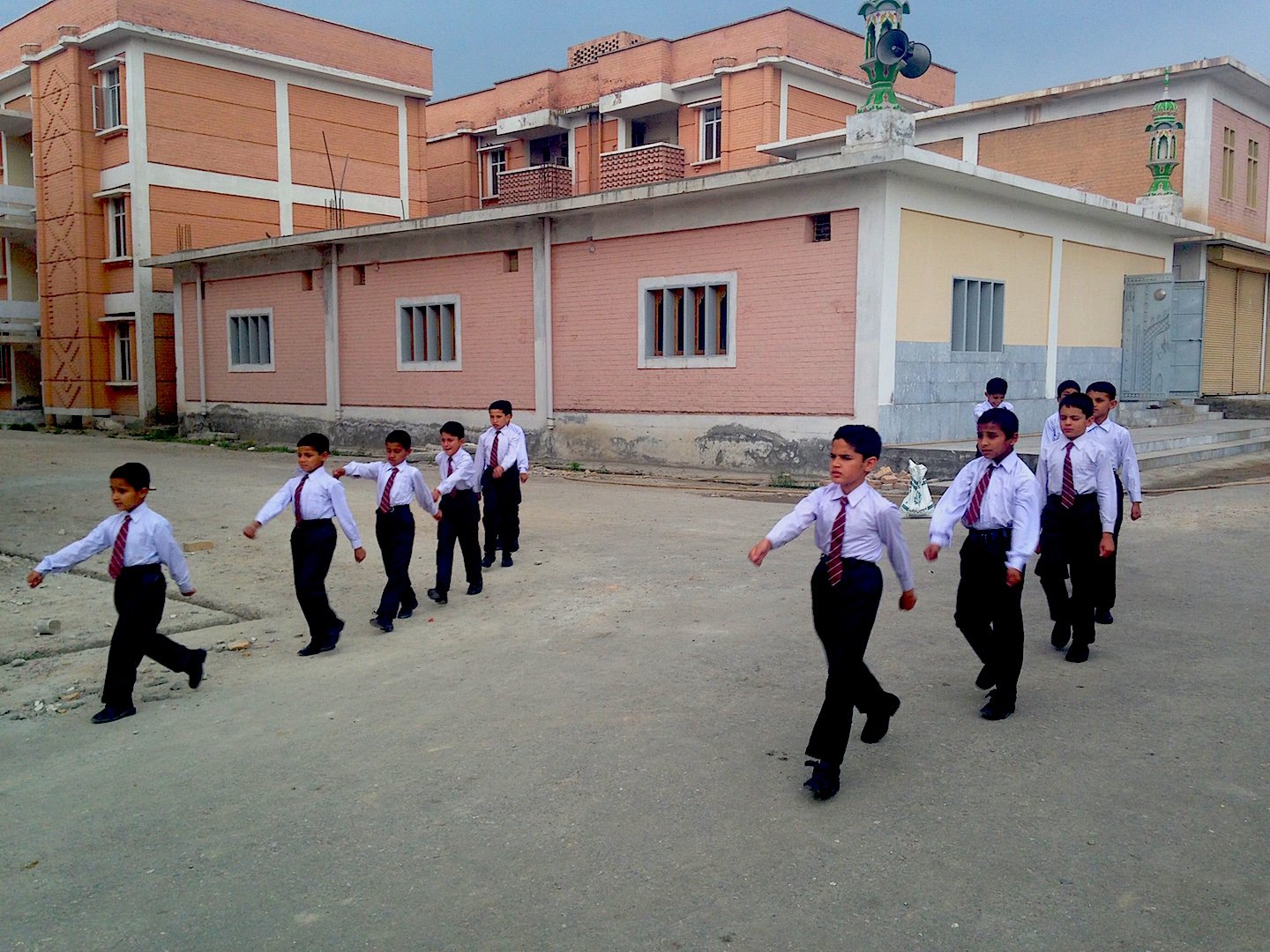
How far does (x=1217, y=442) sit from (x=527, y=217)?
11661 millimetres

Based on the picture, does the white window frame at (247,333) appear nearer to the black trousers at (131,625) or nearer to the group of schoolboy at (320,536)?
the group of schoolboy at (320,536)

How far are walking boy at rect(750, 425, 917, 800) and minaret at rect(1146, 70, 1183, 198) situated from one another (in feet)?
62.0

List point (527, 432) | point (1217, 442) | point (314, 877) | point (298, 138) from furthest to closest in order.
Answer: point (298, 138) → point (527, 432) → point (1217, 442) → point (314, 877)

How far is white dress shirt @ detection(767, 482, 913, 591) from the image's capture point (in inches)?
167

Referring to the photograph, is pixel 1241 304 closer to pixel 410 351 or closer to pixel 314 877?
pixel 410 351

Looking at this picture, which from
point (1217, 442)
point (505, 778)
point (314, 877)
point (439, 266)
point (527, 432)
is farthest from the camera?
point (439, 266)

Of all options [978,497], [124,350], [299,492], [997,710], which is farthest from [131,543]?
[124,350]

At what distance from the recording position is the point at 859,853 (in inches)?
140

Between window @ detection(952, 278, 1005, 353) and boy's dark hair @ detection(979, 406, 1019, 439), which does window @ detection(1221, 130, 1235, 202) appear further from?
boy's dark hair @ detection(979, 406, 1019, 439)

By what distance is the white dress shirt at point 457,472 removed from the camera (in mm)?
7668

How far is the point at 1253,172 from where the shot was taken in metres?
23.9

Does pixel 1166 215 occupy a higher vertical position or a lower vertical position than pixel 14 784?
higher

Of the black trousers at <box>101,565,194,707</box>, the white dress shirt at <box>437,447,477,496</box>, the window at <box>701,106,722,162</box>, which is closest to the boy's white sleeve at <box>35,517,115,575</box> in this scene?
the black trousers at <box>101,565,194,707</box>

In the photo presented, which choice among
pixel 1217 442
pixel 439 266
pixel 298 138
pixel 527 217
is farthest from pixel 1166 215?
pixel 298 138
